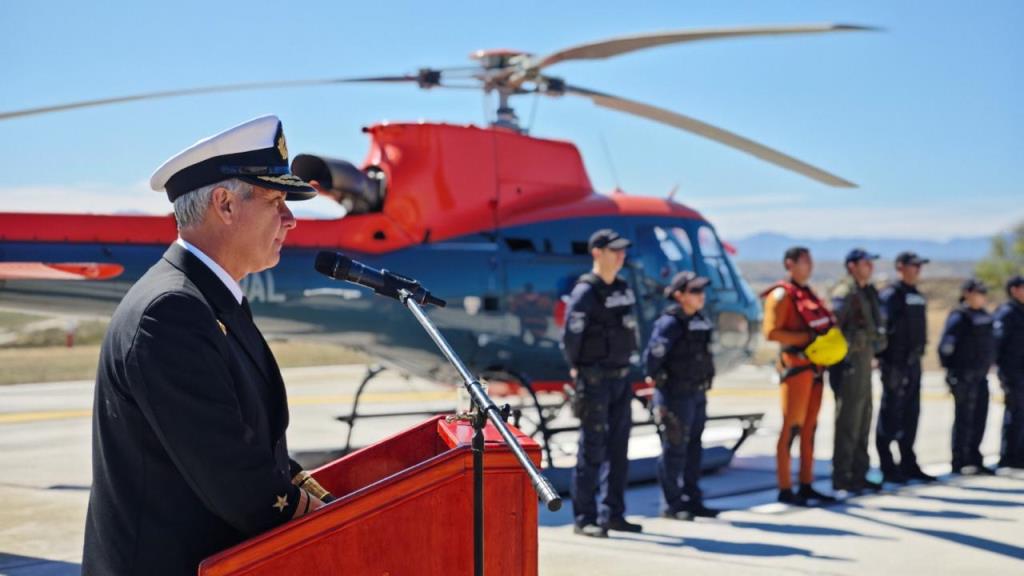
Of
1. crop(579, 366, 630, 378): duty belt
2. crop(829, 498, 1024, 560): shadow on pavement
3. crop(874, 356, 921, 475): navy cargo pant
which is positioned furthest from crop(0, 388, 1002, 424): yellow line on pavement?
crop(579, 366, 630, 378): duty belt

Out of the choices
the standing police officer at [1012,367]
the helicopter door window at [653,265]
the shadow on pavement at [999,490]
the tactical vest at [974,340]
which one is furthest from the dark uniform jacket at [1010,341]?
the helicopter door window at [653,265]

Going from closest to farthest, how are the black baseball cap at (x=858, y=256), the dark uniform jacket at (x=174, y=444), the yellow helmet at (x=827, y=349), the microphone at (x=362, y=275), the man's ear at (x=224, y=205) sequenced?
the dark uniform jacket at (x=174, y=444), the man's ear at (x=224, y=205), the microphone at (x=362, y=275), the yellow helmet at (x=827, y=349), the black baseball cap at (x=858, y=256)

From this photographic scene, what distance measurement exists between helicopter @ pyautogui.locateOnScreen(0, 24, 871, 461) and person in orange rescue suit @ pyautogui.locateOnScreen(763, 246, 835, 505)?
1101 mm

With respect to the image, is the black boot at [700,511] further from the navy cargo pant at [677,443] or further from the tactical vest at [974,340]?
the tactical vest at [974,340]

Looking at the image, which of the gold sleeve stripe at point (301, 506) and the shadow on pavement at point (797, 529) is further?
the shadow on pavement at point (797, 529)

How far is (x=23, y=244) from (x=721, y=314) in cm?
568

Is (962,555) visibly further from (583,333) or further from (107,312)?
(107,312)

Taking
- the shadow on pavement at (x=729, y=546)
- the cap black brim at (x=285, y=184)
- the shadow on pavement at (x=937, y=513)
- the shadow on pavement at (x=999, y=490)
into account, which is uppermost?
the cap black brim at (x=285, y=184)

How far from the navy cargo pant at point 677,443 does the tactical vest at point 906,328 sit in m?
2.37

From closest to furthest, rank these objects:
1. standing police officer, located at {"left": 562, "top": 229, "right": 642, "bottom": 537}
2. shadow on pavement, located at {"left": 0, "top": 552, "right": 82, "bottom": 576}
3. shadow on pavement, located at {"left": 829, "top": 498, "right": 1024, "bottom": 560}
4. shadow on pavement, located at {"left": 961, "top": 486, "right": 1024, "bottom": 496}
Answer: shadow on pavement, located at {"left": 0, "top": 552, "right": 82, "bottom": 576} < shadow on pavement, located at {"left": 829, "top": 498, "right": 1024, "bottom": 560} < standing police officer, located at {"left": 562, "top": 229, "right": 642, "bottom": 537} < shadow on pavement, located at {"left": 961, "top": 486, "right": 1024, "bottom": 496}

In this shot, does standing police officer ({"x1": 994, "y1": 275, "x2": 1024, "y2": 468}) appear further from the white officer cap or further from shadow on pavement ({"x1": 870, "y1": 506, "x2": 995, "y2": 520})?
the white officer cap

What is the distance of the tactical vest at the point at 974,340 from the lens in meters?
8.64

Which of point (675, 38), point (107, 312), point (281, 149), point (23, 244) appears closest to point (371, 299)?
point (107, 312)

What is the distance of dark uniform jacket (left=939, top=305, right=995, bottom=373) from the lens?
8641 mm
